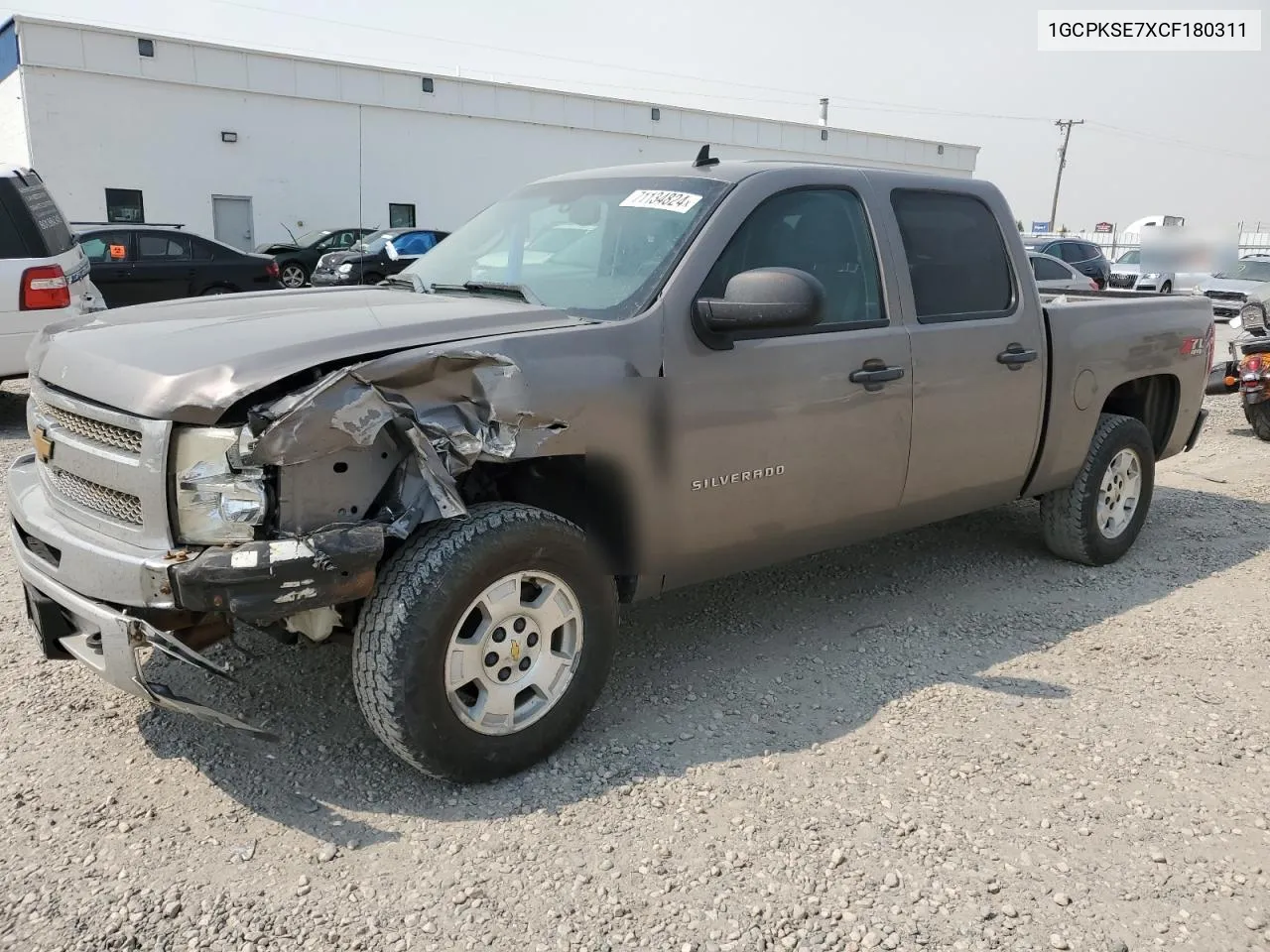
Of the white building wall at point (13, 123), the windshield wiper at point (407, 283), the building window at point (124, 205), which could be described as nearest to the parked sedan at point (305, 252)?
the building window at point (124, 205)

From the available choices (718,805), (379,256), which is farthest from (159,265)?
(718,805)

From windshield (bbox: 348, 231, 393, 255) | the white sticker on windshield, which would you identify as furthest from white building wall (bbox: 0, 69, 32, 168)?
the white sticker on windshield

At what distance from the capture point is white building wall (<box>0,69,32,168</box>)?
22984 millimetres

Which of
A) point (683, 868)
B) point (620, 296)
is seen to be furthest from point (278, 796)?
point (620, 296)

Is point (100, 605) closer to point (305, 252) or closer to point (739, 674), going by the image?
point (739, 674)

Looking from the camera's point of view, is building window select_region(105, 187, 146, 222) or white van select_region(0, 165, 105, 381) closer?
white van select_region(0, 165, 105, 381)

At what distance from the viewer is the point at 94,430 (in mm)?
2877

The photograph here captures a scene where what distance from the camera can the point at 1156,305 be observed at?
5.42 m

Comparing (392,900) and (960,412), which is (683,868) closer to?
(392,900)

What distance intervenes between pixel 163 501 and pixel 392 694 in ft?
2.60

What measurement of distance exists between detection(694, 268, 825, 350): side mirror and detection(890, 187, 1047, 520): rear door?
3.08 feet

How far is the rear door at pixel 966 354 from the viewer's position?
416cm

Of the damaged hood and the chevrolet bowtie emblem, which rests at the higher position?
the damaged hood

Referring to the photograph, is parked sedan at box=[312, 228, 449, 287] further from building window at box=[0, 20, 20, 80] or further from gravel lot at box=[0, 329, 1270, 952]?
gravel lot at box=[0, 329, 1270, 952]
